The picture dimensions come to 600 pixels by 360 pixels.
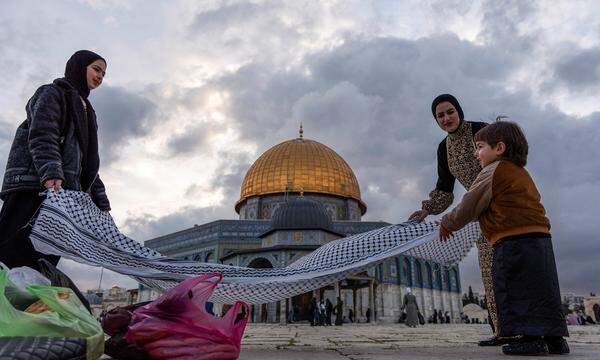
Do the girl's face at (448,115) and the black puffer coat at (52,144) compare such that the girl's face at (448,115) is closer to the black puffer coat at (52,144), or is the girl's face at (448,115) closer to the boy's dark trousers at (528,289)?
the boy's dark trousers at (528,289)

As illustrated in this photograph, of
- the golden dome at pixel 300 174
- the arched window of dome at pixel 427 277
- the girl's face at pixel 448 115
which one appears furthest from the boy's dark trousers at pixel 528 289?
the arched window of dome at pixel 427 277

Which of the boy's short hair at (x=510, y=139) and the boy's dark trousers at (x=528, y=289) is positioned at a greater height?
the boy's short hair at (x=510, y=139)

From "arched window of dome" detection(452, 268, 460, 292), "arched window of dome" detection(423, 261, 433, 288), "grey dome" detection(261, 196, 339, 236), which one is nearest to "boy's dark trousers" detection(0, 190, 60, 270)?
"grey dome" detection(261, 196, 339, 236)

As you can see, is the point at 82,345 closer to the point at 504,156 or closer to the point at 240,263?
the point at 504,156

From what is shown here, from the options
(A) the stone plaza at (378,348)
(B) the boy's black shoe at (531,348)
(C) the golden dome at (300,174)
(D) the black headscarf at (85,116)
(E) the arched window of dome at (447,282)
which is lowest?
(A) the stone plaza at (378,348)

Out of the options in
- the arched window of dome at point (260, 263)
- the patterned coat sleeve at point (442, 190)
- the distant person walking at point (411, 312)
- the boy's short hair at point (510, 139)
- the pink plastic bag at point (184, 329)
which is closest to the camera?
the pink plastic bag at point (184, 329)

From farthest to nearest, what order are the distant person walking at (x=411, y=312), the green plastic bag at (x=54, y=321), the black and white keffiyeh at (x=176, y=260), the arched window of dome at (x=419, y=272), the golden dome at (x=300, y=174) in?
the golden dome at (x=300, y=174) < the arched window of dome at (x=419, y=272) < the distant person walking at (x=411, y=312) < the black and white keffiyeh at (x=176, y=260) < the green plastic bag at (x=54, y=321)

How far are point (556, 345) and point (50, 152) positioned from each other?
11.8ft

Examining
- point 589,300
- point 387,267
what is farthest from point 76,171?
point 589,300

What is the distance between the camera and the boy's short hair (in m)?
2.69

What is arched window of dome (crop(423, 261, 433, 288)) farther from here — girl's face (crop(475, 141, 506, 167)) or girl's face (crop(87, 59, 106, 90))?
girl's face (crop(87, 59, 106, 90))

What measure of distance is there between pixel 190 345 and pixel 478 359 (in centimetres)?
160

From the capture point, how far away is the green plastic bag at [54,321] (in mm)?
1385

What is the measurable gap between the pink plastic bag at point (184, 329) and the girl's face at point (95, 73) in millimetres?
2411
